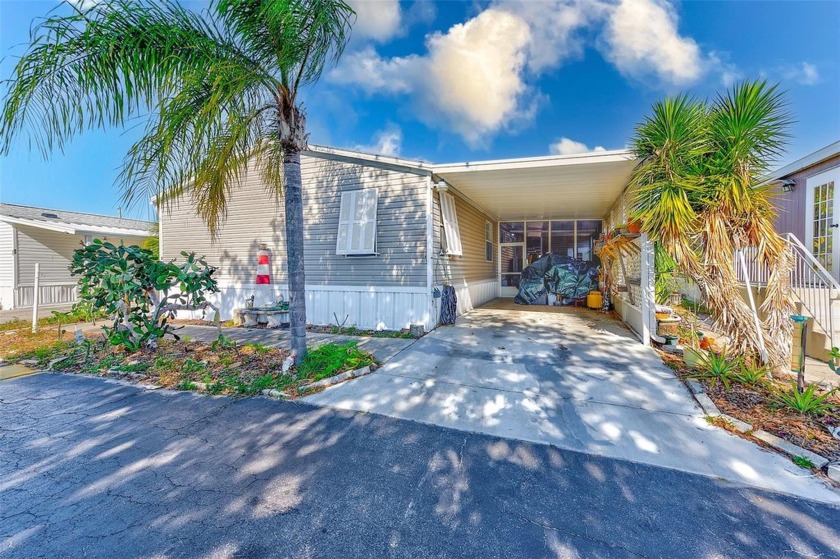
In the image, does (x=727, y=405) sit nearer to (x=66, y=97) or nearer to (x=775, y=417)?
(x=775, y=417)

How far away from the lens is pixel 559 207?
Result: 10234 millimetres

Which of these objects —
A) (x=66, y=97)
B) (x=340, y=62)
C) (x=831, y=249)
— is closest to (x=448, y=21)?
(x=340, y=62)

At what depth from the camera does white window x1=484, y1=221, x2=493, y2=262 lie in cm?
1163

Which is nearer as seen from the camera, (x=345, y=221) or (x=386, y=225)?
(x=386, y=225)

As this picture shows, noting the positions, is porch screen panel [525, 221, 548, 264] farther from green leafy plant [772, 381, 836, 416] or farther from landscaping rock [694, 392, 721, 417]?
green leafy plant [772, 381, 836, 416]

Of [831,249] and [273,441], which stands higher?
[831,249]

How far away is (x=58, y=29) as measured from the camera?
3281mm

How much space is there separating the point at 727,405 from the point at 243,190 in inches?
408

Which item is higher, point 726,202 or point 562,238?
point 562,238

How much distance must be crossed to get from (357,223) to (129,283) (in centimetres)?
413

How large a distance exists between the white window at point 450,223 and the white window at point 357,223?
5.24 feet

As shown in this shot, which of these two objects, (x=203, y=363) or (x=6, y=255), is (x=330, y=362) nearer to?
(x=203, y=363)

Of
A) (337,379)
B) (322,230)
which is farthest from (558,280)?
(337,379)

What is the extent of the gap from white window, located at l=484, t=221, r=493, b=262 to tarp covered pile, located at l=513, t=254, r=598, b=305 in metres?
1.53
